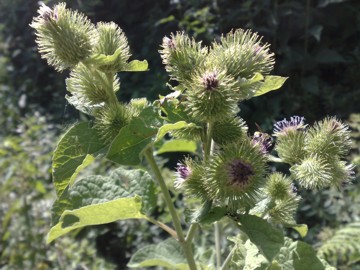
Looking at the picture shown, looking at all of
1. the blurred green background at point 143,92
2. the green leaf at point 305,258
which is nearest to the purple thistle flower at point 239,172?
the green leaf at point 305,258

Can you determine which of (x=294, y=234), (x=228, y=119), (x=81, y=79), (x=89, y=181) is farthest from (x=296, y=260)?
(x=294, y=234)

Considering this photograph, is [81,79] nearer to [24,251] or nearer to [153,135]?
[153,135]

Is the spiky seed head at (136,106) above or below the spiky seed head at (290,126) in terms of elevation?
above

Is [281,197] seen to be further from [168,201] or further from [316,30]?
[316,30]

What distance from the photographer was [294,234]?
2.33 meters

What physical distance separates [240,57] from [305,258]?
1.68ft

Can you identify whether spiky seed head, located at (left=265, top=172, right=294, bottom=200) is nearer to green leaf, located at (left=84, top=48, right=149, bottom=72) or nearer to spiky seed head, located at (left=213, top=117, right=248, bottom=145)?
spiky seed head, located at (left=213, top=117, right=248, bottom=145)

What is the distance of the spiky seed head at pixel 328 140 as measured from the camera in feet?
3.47

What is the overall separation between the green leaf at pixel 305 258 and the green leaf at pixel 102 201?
0.36 metres

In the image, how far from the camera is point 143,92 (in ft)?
12.5

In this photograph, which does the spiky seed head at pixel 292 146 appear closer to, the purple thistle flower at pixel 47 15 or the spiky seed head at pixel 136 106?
the spiky seed head at pixel 136 106

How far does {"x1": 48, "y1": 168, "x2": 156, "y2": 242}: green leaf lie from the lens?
100cm

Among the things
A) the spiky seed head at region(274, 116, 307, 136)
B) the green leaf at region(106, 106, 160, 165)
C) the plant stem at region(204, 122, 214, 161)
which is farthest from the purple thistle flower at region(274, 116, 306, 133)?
the green leaf at region(106, 106, 160, 165)

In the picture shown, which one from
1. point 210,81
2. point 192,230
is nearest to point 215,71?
point 210,81
